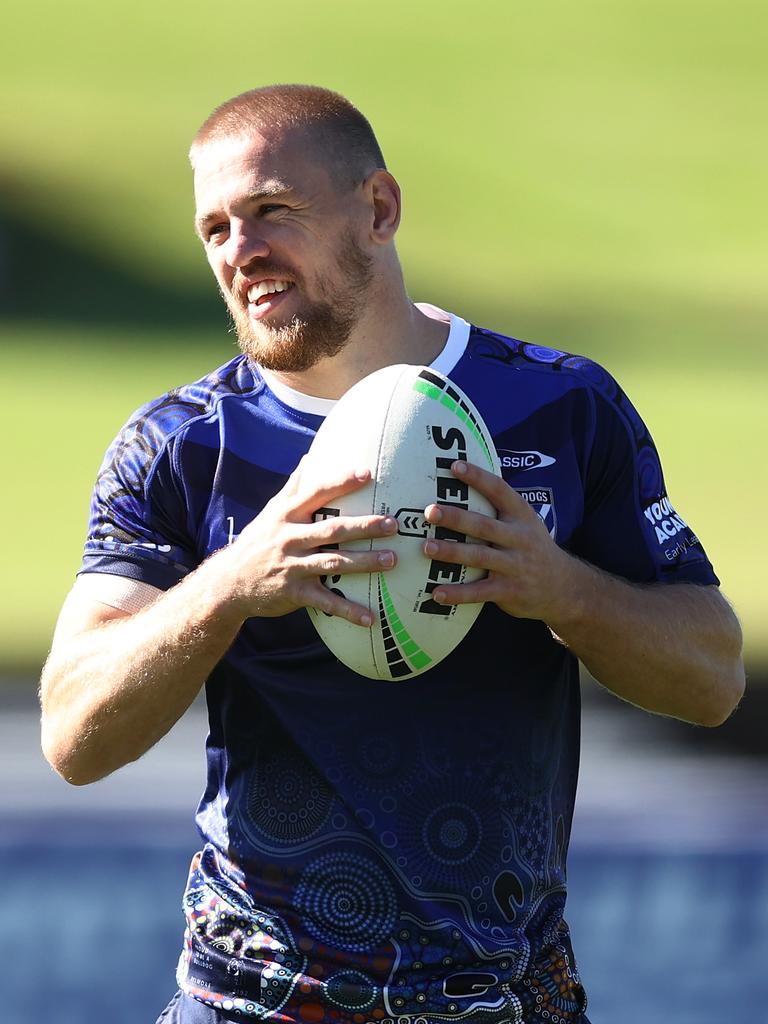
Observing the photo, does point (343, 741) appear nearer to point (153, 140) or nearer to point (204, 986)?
point (204, 986)

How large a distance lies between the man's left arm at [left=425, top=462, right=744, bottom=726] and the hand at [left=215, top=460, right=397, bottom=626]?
10 centimetres

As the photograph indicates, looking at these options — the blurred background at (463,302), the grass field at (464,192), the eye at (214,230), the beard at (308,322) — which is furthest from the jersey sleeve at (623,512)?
the grass field at (464,192)

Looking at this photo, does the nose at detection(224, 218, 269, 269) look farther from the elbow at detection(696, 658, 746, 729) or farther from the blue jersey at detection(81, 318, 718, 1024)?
the elbow at detection(696, 658, 746, 729)

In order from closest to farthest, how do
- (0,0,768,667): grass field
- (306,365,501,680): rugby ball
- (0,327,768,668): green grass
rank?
(306,365,501,680): rugby ball
(0,327,768,668): green grass
(0,0,768,667): grass field

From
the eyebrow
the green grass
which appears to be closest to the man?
the eyebrow

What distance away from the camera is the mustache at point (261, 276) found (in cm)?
226

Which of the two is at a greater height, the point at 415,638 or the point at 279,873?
the point at 415,638

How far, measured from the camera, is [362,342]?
93.8 inches

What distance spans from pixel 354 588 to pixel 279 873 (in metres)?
0.44

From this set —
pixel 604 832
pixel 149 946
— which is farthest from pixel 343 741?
pixel 604 832

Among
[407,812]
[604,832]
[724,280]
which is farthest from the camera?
[724,280]

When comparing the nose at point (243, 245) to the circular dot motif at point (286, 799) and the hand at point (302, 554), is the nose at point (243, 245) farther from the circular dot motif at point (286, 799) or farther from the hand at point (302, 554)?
the circular dot motif at point (286, 799)

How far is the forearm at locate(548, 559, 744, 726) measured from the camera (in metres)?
2.13

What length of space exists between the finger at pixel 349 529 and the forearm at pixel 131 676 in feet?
0.61
